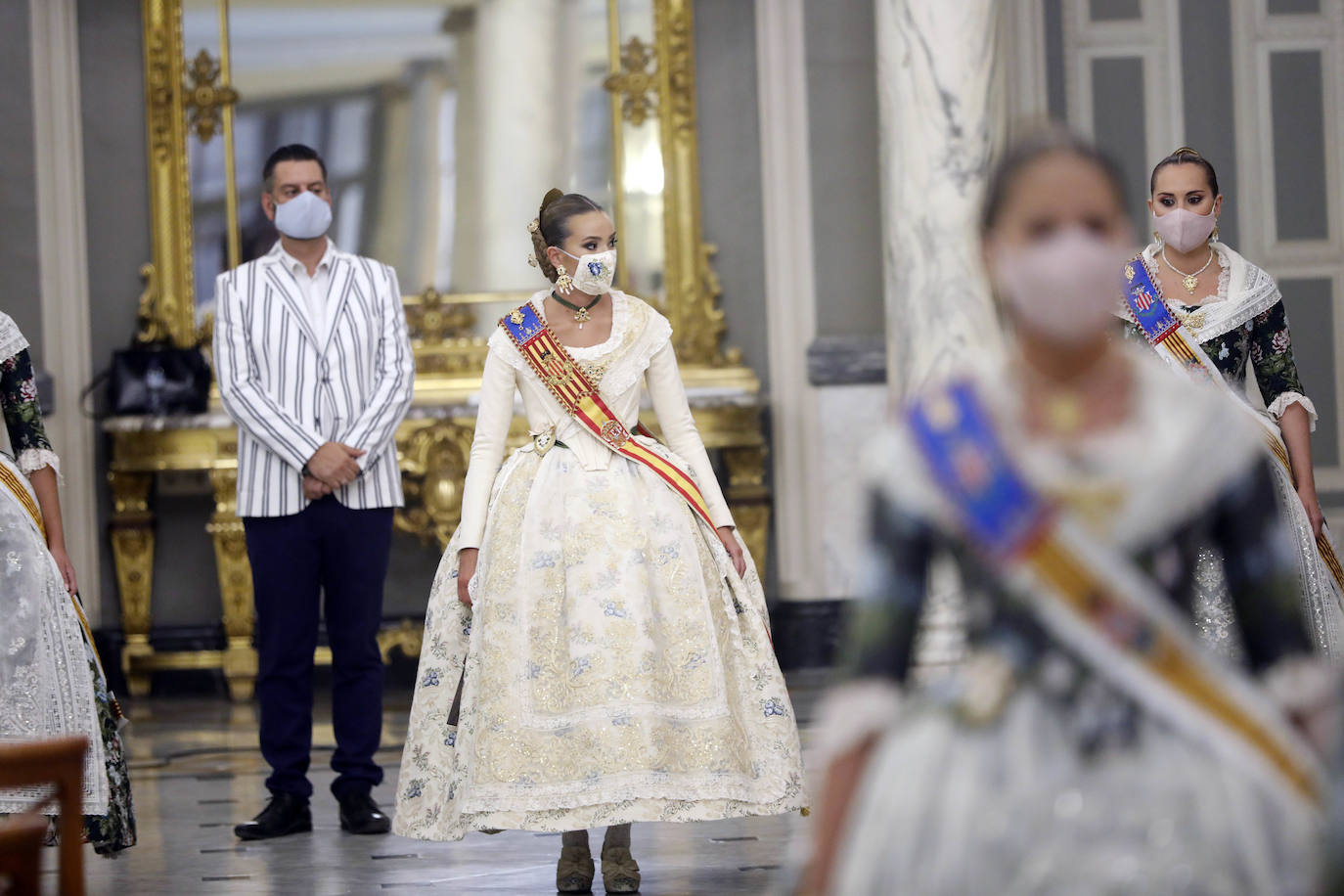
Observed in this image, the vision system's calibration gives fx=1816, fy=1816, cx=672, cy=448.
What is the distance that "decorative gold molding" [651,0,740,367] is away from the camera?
6.86 metres

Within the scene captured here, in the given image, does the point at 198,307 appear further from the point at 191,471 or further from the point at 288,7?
the point at 288,7

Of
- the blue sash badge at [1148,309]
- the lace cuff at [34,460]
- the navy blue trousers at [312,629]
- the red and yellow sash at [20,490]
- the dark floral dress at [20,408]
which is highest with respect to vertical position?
the blue sash badge at [1148,309]

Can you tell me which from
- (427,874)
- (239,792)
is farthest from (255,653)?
(427,874)

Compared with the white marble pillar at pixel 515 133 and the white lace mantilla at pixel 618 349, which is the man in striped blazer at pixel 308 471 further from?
the white marble pillar at pixel 515 133

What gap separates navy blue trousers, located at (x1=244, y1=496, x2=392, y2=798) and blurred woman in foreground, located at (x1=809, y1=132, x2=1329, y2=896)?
2.95 m

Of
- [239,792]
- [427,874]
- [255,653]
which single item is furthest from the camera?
[255,653]

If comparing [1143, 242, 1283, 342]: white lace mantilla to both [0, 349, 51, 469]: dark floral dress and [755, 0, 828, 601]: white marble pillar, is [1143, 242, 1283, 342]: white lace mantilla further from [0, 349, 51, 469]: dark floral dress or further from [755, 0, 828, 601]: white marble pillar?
[755, 0, 828, 601]: white marble pillar

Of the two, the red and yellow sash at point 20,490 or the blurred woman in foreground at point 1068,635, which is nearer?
the blurred woman in foreground at point 1068,635

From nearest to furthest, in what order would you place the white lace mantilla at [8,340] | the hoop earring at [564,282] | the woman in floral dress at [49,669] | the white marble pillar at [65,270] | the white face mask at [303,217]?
the woman in floral dress at [49,669] < the hoop earring at [564,282] < the white lace mantilla at [8,340] < the white face mask at [303,217] < the white marble pillar at [65,270]

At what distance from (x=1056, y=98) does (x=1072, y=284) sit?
5.66 meters

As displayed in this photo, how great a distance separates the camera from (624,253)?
22.7 feet

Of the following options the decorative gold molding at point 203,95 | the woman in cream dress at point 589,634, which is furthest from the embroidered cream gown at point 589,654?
the decorative gold molding at point 203,95

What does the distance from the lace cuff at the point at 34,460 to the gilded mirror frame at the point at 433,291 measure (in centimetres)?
313

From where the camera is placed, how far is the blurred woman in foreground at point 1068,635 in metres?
1.36
